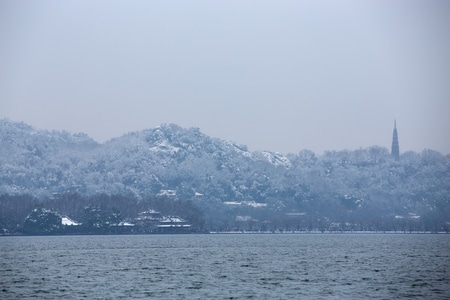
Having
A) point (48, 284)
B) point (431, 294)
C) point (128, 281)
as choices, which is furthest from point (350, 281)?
point (48, 284)

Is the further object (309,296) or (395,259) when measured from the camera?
(395,259)

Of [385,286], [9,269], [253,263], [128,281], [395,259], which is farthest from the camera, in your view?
[395,259]

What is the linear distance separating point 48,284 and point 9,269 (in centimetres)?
2248

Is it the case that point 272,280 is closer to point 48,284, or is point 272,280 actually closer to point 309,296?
point 309,296


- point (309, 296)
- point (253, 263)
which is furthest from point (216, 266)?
point (309, 296)

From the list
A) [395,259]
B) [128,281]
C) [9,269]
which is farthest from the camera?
[395,259]

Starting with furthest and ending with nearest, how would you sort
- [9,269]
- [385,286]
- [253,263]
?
[253,263] → [9,269] → [385,286]

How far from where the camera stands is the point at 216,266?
110250mm

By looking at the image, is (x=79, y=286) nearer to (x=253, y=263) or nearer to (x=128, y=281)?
(x=128, y=281)

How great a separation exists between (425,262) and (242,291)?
47.1m

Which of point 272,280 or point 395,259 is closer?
point 272,280

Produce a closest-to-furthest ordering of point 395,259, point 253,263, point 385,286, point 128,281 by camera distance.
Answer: point 385,286 → point 128,281 → point 253,263 → point 395,259

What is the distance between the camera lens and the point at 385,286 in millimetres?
81812

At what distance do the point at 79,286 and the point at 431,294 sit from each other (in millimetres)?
30012
